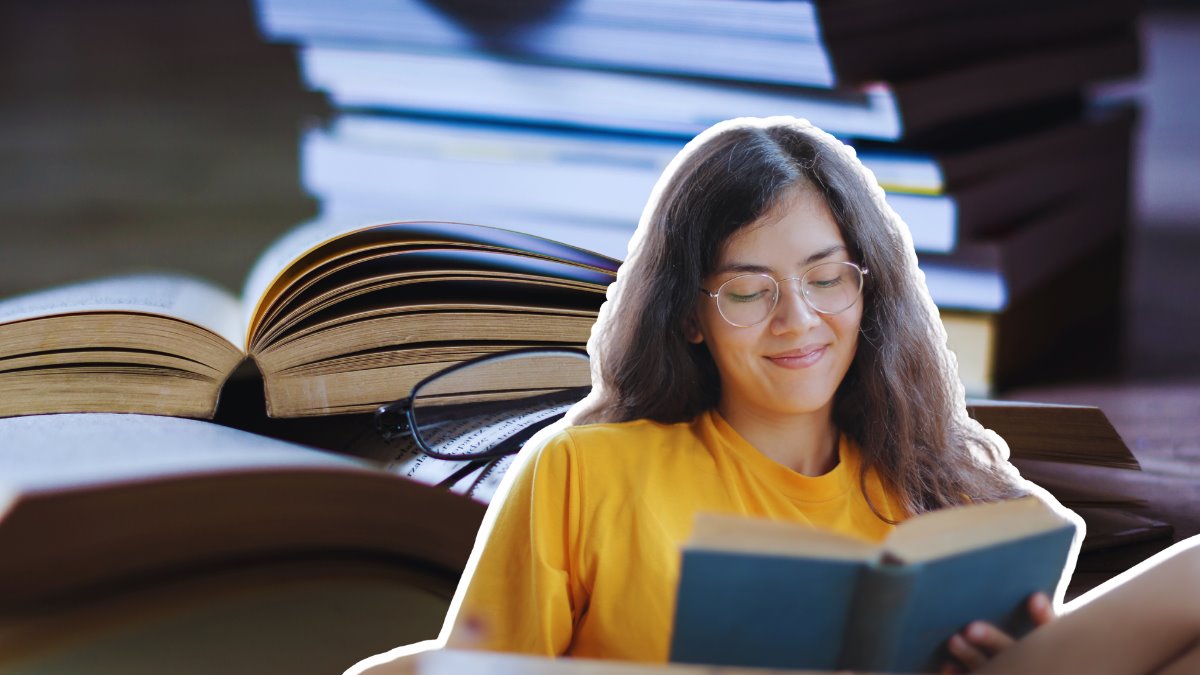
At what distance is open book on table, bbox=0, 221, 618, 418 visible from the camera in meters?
0.73

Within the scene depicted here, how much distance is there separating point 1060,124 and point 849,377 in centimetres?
101

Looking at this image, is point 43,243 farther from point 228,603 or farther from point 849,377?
point 849,377

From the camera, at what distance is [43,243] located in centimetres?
218

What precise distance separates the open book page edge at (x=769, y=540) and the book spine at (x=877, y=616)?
0.03 ft

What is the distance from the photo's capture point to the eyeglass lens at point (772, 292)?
0.63m

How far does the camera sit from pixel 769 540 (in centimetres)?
51

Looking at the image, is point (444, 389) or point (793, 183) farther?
point (444, 389)

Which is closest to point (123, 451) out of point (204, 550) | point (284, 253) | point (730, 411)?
point (204, 550)

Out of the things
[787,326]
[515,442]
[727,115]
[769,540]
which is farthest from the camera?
[727,115]

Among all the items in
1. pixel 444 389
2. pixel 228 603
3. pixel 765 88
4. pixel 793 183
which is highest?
pixel 765 88

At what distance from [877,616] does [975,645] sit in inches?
2.8

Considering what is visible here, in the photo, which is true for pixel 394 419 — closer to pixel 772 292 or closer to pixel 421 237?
pixel 421 237

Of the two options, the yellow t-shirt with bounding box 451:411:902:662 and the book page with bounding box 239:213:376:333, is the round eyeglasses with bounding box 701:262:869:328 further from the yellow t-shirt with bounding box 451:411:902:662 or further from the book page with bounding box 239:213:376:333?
the book page with bounding box 239:213:376:333

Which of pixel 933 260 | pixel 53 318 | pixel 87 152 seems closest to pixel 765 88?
pixel 933 260
